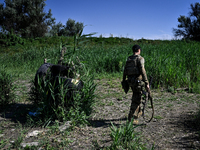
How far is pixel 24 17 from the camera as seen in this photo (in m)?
25.0

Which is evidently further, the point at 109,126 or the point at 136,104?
the point at 136,104

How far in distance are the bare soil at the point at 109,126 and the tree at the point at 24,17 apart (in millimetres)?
22728

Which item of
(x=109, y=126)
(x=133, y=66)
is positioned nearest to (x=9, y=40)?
(x=133, y=66)

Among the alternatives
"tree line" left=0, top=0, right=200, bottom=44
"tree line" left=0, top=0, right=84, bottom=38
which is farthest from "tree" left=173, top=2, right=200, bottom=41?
"tree line" left=0, top=0, right=84, bottom=38

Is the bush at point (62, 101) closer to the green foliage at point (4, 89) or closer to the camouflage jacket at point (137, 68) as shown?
the camouflage jacket at point (137, 68)

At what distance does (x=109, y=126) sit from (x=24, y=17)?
2582 cm

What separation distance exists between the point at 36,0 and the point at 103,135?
87.7 feet

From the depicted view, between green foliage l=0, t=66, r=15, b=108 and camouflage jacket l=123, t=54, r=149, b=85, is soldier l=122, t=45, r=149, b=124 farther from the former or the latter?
green foliage l=0, t=66, r=15, b=108

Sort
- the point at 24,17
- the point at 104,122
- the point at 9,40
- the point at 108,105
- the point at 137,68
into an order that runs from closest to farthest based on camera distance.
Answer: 1. the point at 137,68
2. the point at 104,122
3. the point at 108,105
4. the point at 9,40
5. the point at 24,17

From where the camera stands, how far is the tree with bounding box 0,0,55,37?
24.5 meters

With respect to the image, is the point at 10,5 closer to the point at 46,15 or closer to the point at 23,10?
the point at 23,10

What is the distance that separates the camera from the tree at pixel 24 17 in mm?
24516

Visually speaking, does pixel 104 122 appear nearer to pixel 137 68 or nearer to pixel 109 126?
pixel 109 126

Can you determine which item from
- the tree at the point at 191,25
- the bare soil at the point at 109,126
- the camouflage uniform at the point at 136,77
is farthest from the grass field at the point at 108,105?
the tree at the point at 191,25
